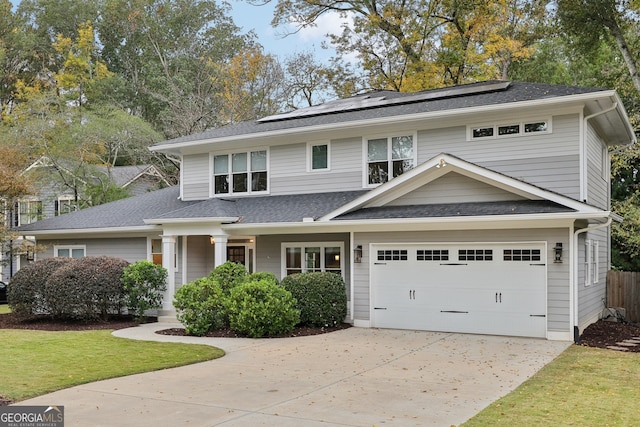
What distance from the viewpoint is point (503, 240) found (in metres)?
12.5

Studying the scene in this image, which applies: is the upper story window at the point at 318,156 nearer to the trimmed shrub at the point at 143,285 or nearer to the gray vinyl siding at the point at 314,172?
the gray vinyl siding at the point at 314,172

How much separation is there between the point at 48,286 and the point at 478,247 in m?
11.0

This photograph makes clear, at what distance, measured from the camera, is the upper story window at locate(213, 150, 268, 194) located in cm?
1792

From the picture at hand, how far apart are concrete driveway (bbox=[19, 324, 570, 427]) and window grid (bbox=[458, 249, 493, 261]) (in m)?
1.87

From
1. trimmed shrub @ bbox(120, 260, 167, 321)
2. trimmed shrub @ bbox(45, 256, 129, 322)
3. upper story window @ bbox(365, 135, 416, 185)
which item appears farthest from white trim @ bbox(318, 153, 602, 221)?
trimmed shrub @ bbox(45, 256, 129, 322)

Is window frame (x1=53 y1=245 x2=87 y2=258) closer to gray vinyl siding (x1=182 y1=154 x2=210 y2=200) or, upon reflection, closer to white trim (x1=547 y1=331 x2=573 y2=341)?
gray vinyl siding (x1=182 y1=154 x2=210 y2=200)

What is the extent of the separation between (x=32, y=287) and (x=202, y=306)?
5920mm

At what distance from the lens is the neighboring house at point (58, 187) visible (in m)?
24.5

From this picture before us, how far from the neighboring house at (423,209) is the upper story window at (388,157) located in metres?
0.03

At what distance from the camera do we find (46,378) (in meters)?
8.27

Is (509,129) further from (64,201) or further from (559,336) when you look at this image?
(64,201)

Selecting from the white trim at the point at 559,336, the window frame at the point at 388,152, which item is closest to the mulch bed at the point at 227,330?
the white trim at the point at 559,336

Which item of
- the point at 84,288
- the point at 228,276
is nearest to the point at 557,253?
the point at 228,276
